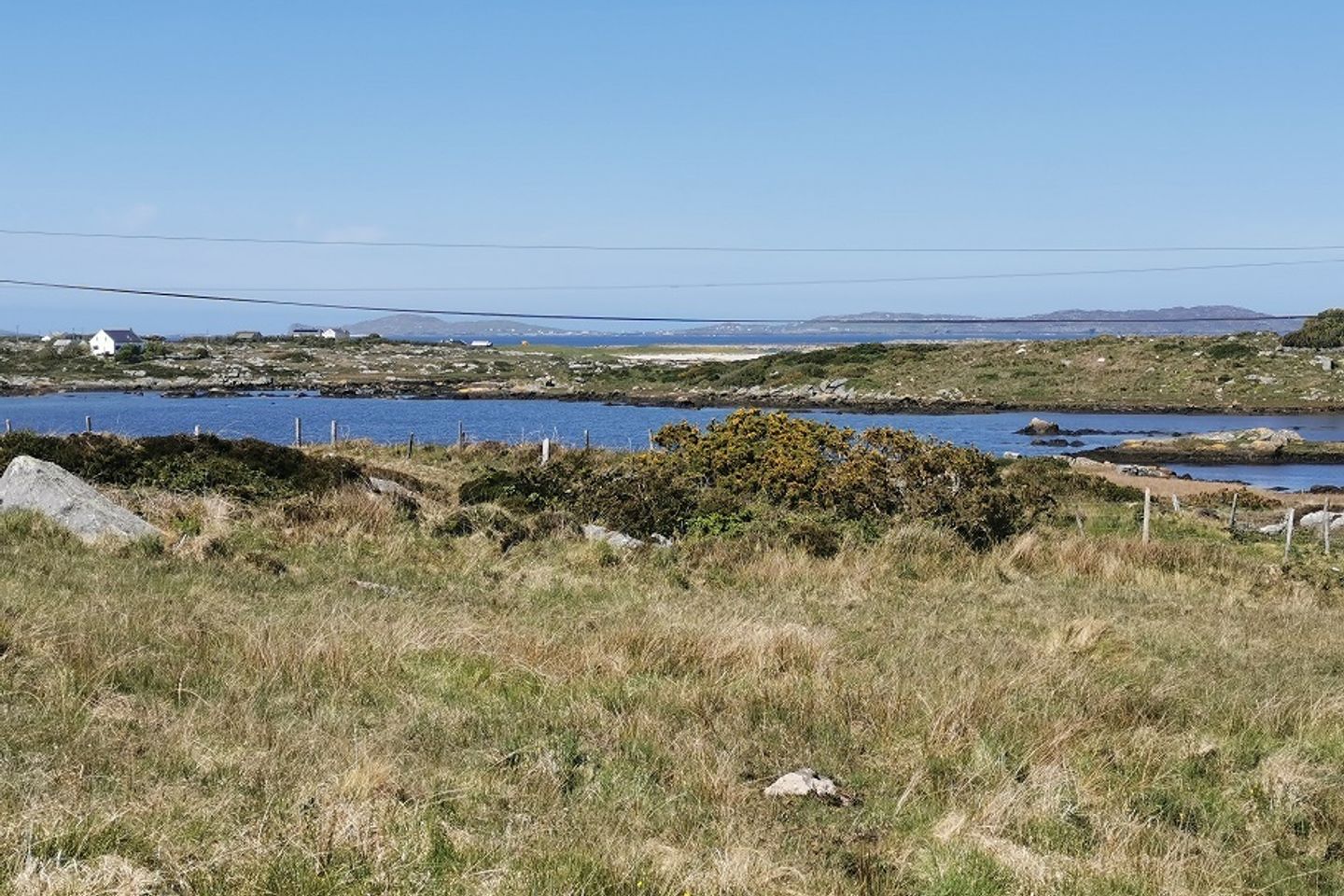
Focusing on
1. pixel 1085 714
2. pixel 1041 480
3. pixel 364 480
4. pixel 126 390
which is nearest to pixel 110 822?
pixel 1085 714

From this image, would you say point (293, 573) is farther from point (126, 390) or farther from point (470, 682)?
point (126, 390)

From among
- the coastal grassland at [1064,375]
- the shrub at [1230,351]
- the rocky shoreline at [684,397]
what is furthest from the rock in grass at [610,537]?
the shrub at [1230,351]

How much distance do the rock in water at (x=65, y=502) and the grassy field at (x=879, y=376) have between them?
69.0 meters

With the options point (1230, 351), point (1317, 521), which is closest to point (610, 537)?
point (1317, 521)

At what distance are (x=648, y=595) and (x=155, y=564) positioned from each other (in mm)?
5460

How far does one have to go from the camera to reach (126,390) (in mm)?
97125

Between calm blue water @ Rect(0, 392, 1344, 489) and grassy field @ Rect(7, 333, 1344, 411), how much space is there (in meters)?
5.74

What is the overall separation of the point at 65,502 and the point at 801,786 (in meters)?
13.1

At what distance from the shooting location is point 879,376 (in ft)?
302

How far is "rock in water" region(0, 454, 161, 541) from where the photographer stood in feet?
51.6

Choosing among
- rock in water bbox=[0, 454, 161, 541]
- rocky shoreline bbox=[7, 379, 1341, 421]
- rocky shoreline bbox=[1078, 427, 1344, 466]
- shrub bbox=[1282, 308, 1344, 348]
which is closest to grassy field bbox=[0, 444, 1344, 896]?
Answer: rock in water bbox=[0, 454, 161, 541]

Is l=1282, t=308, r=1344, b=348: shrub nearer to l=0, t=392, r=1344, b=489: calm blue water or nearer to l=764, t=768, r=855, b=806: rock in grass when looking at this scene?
l=0, t=392, r=1344, b=489: calm blue water

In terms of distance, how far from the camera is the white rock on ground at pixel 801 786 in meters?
6.52

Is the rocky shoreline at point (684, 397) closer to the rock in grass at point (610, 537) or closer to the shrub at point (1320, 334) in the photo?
the shrub at point (1320, 334)
